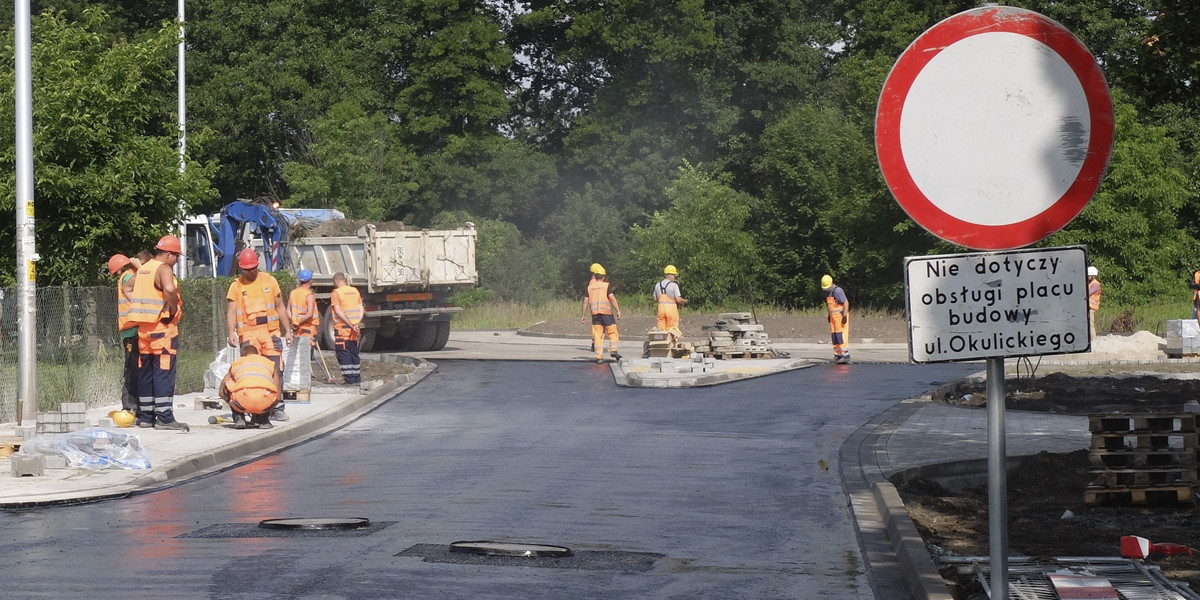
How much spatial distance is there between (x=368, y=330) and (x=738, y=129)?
37.3m

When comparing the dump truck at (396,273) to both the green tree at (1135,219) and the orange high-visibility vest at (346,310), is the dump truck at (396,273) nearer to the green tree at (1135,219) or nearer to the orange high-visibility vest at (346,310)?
the orange high-visibility vest at (346,310)

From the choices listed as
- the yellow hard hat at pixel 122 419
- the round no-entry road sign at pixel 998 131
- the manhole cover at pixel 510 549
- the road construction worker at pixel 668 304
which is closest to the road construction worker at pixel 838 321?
the road construction worker at pixel 668 304

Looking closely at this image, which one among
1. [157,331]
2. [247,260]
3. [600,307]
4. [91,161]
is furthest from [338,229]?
[157,331]

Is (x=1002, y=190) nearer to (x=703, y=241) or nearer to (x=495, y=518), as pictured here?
(x=495, y=518)

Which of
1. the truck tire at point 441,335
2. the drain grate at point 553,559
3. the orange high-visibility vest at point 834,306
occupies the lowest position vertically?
the drain grate at point 553,559

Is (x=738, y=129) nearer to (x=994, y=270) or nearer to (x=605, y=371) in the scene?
(x=605, y=371)

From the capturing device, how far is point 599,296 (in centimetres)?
2781

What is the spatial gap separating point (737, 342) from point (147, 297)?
51.3ft

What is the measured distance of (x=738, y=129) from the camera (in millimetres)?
67125

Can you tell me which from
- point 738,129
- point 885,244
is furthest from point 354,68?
point 885,244

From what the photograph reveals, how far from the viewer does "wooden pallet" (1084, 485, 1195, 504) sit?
34.6 ft

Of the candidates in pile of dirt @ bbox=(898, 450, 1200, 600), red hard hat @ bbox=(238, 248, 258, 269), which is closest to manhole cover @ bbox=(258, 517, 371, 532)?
pile of dirt @ bbox=(898, 450, 1200, 600)

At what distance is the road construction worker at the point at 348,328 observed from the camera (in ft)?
71.7

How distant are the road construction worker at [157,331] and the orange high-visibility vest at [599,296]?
1245 cm
